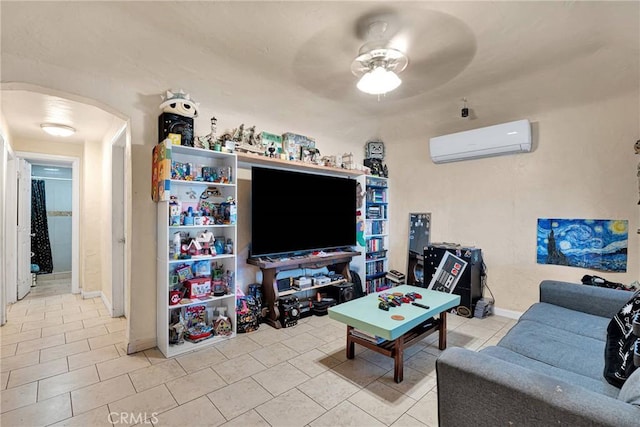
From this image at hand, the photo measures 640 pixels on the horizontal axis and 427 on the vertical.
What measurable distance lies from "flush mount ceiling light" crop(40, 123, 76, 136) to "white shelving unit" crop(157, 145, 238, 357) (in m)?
1.93

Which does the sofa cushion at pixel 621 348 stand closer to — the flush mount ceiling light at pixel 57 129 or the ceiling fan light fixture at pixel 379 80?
the ceiling fan light fixture at pixel 379 80

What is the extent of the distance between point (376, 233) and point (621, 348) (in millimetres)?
3236

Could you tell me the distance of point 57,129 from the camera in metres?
3.58

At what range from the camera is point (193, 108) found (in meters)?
2.63

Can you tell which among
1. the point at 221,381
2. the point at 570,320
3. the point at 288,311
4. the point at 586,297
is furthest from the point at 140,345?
the point at 586,297

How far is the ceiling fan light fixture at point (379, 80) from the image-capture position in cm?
234

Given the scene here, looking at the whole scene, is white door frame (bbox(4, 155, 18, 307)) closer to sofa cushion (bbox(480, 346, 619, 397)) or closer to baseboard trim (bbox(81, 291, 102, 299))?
baseboard trim (bbox(81, 291, 102, 299))

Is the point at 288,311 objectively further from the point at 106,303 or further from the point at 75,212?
the point at 75,212

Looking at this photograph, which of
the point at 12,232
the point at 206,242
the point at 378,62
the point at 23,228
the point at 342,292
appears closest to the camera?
the point at 378,62

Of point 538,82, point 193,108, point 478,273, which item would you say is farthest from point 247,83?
point 478,273

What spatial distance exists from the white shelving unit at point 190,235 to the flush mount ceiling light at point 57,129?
1925 mm

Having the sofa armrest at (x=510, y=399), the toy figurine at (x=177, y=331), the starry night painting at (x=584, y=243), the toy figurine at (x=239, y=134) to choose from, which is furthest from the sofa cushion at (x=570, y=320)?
the toy figurine at (x=239, y=134)

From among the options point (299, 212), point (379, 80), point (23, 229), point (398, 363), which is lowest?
point (398, 363)

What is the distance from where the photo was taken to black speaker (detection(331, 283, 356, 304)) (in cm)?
362
